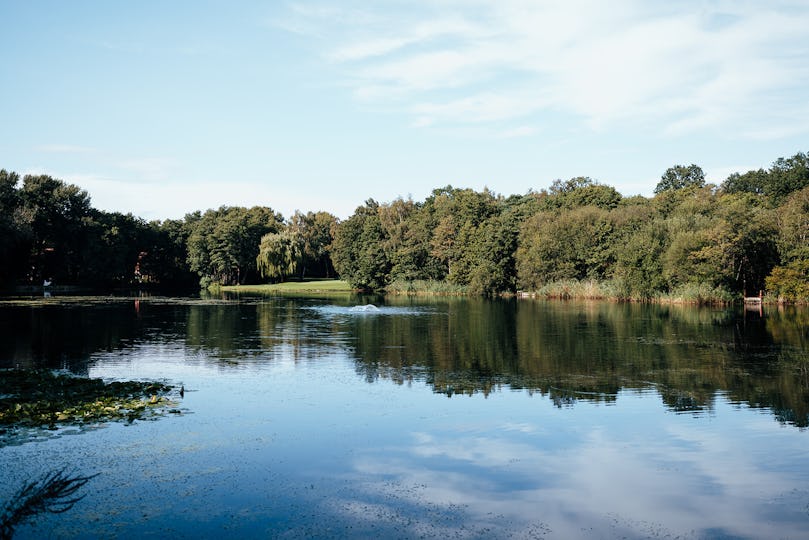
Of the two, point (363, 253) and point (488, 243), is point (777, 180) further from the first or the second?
point (363, 253)

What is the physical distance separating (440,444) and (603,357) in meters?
15.2

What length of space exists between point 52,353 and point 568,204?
79453mm

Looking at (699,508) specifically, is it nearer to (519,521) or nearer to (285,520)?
(519,521)

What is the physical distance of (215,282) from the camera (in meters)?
117

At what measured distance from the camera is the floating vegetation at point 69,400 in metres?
15.5

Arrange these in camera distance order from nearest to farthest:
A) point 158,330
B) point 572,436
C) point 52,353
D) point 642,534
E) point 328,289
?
point 642,534, point 572,436, point 52,353, point 158,330, point 328,289

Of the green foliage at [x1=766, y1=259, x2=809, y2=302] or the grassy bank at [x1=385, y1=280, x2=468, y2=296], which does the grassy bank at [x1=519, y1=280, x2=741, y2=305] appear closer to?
the green foliage at [x1=766, y1=259, x2=809, y2=302]

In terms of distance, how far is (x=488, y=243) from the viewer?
292 feet

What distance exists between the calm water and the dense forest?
36682mm

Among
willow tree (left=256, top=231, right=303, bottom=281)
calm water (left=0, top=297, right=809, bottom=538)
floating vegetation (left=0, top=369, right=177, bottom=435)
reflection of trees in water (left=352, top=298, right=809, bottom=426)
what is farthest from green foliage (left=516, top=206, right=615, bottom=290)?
floating vegetation (left=0, top=369, right=177, bottom=435)

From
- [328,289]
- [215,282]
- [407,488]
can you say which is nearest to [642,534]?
[407,488]

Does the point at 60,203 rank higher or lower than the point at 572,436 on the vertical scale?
higher

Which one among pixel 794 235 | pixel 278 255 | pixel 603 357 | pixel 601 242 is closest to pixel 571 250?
pixel 601 242

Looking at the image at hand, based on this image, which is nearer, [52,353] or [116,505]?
[116,505]
